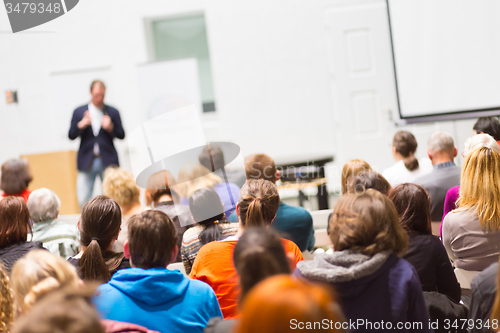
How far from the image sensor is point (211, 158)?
2906 mm

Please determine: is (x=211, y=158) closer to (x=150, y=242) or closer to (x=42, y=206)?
(x=42, y=206)

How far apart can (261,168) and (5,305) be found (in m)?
1.58

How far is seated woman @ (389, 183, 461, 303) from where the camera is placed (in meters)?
1.61

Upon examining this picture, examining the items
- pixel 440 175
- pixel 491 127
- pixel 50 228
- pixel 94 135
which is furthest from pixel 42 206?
pixel 491 127

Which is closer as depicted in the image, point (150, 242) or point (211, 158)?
point (150, 242)

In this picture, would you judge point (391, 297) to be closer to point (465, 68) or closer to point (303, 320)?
point (303, 320)

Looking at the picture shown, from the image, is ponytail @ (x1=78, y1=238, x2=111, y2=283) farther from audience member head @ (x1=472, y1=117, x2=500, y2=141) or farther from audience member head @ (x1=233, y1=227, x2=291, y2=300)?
audience member head @ (x1=472, y1=117, x2=500, y2=141)

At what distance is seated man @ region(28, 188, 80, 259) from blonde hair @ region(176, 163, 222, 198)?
64 centimetres

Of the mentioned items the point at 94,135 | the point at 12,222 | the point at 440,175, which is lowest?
the point at 440,175

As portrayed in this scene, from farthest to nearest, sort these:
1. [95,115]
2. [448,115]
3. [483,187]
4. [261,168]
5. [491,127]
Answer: [95,115]
[448,115]
[491,127]
[261,168]
[483,187]

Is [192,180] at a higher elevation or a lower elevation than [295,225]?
higher

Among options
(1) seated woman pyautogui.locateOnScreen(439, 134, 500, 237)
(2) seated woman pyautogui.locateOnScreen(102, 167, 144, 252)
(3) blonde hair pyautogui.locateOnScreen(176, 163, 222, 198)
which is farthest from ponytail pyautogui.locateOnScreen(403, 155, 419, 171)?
(2) seated woman pyautogui.locateOnScreen(102, 167, 144, 252)

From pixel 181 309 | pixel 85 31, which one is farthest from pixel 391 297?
pixel 85 31

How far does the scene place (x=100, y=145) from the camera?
14.9ft
